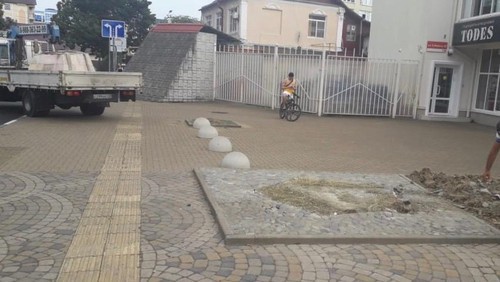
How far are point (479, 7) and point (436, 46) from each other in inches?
77.8

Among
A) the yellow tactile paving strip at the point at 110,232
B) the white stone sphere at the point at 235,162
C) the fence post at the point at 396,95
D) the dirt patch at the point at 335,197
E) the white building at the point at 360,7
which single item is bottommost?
the yellow tactile paving strip at the point at 110,232

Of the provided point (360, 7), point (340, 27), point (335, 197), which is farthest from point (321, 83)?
point (360, 7)

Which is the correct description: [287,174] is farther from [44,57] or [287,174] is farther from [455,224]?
[44,57]

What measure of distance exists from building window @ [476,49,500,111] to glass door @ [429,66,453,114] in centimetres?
109

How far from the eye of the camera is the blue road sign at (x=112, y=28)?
16609 millimetres

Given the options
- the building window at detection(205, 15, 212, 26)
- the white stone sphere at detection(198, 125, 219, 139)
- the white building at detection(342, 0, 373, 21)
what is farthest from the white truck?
the white building at detection(342, 0, 373, 21)

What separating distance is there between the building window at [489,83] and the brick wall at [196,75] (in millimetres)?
11523

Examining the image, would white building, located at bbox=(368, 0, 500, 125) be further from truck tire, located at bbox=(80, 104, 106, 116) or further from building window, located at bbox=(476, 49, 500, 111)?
truck tire, located at bbox=(80, 104, 106, 116)

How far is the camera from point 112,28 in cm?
1673

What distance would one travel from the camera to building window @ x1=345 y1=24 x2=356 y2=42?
44.1 meters

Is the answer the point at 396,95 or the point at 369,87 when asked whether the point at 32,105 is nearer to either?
the point at 369,87

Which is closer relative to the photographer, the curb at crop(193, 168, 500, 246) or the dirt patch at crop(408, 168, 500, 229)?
the curb at crop(193, 168, 500, 246)

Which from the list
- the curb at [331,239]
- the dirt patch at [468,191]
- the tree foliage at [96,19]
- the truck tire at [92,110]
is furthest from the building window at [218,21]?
the curb at [331,239]

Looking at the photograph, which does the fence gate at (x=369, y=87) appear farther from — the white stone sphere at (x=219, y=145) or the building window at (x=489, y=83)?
the white stone sphere at (x=219, y=145)
